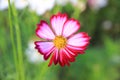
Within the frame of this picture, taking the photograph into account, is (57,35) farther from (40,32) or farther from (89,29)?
(89,29)

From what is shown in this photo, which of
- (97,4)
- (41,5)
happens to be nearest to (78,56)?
(97,4)

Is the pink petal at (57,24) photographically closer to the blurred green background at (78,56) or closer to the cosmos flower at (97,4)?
the blurred green background at (78,56)

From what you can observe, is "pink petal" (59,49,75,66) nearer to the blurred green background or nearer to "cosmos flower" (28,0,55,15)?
the blurred green background

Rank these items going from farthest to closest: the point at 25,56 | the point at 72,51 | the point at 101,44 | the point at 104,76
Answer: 1. the point at 101,44
2. the point at 104,76
3. the point at 25,56
4. the point at 72,51

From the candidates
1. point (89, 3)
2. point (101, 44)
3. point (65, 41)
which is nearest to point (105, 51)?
point (101, 44)

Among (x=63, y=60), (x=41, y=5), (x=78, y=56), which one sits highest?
(x=41, y=5)

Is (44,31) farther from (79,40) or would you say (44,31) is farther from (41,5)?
(41,5)
